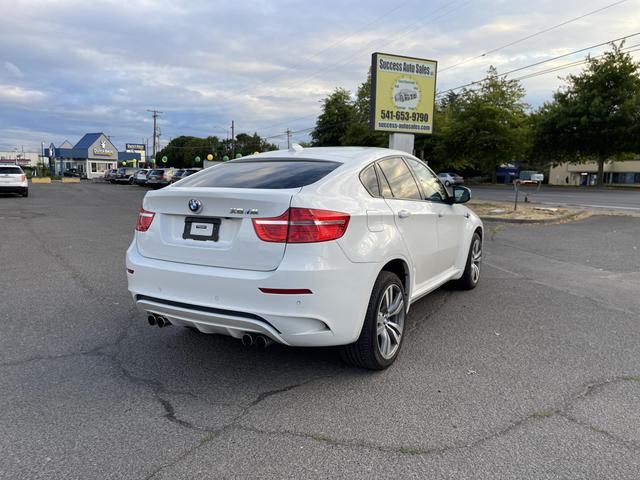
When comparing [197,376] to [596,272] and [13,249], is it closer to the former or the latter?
[596,272]

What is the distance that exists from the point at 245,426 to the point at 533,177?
14913mm

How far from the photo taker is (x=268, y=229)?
321 centimetres

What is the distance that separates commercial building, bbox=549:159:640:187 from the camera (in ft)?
233

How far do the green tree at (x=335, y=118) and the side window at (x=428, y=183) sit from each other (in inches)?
1856

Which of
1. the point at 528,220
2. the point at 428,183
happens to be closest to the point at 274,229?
the point at 428,183

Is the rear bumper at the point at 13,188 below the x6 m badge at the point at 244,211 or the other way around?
below

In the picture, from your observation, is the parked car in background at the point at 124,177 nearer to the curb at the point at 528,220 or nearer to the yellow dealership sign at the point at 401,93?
the yellow dealership sign at the point at 401,93

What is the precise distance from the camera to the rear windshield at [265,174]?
3592mm

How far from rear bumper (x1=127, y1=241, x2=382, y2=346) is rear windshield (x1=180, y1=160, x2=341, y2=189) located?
62 centimetres

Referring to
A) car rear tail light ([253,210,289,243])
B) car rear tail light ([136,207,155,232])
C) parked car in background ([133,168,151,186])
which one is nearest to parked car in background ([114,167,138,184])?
parked car in background ([133,168,151,186])

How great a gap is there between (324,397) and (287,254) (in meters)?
1.03

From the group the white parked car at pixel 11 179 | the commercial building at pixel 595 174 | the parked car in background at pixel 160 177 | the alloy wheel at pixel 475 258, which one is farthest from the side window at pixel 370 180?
the commercial building at pixel 595 174

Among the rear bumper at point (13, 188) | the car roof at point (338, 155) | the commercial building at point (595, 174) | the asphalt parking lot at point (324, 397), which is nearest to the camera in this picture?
the asphalt parking lot at point (324, 397)

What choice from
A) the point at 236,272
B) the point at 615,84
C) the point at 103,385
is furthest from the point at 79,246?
the point at 615,84
